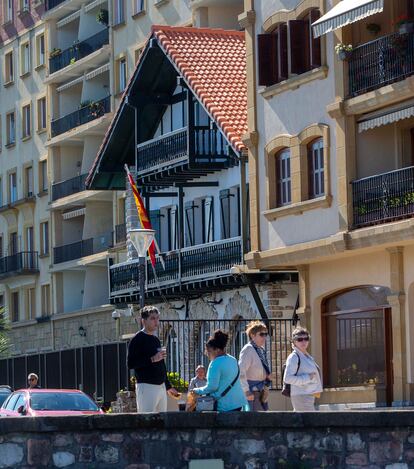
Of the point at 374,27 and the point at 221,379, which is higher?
the point at 374,27

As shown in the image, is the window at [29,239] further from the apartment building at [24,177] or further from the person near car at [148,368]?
the person near car at [148,368]

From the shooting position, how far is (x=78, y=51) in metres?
68.1

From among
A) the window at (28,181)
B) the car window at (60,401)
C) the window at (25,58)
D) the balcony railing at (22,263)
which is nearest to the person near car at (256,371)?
the car window at (60,401)

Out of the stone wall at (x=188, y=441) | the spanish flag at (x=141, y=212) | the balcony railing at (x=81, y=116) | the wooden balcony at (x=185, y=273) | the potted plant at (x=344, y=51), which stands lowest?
the stone wall at (x=188, y=441)

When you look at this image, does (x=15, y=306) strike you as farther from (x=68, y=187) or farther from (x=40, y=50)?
(x=40, y=50)

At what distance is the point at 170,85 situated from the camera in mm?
47812

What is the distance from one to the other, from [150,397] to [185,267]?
23.9 metres

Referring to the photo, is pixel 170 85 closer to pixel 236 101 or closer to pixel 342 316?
pixel 236 101

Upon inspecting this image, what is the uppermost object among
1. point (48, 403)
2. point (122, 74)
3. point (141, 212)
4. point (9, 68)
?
point (9, 68)

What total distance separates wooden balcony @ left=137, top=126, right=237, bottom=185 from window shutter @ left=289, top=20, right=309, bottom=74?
637 centimetres

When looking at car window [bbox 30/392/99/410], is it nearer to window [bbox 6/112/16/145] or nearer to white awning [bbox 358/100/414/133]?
white awning [bbox 358/100/414/133]

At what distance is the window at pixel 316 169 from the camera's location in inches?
1437

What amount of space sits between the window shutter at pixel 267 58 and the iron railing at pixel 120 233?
23.5m

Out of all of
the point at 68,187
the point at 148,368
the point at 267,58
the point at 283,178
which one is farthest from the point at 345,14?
the point at 68,187
